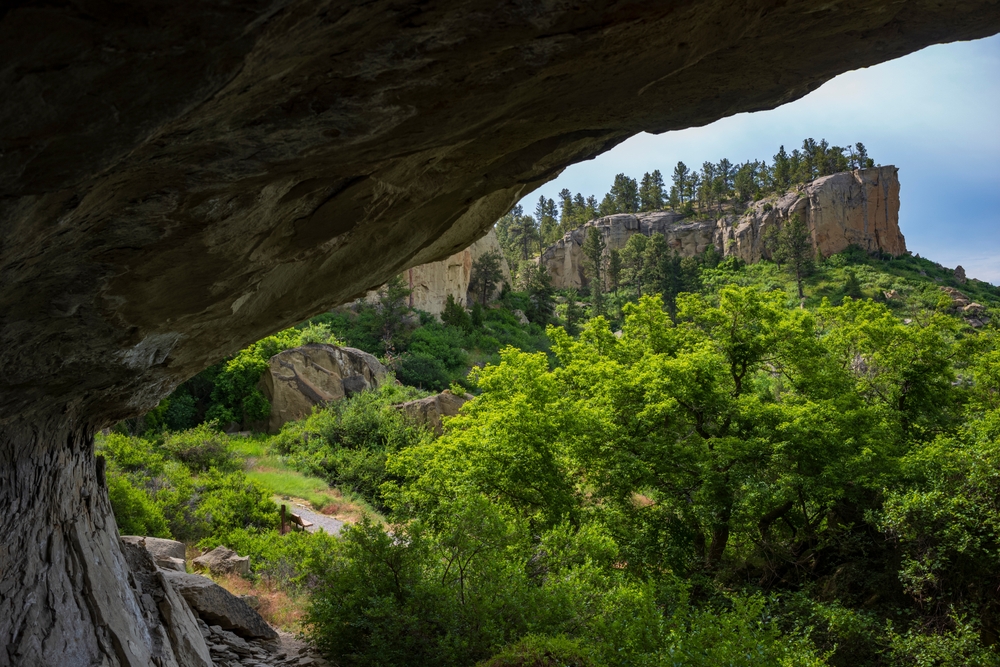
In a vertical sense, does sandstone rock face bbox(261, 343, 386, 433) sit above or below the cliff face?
below

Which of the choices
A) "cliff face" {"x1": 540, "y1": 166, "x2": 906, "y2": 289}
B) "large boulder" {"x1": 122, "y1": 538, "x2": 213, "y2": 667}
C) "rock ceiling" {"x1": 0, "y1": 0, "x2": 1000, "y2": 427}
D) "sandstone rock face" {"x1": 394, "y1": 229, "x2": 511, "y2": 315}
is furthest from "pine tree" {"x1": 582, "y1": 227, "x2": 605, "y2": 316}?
"rock ceiling" {"x1": 0, "y1": 0, "x2": 1000, "y2": 427}

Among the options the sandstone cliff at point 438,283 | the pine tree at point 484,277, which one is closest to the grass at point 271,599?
the sandstone cliff at point 438,283

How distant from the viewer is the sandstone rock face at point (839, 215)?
72.1 meters

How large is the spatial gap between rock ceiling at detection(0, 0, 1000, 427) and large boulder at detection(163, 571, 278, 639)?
14.1ft

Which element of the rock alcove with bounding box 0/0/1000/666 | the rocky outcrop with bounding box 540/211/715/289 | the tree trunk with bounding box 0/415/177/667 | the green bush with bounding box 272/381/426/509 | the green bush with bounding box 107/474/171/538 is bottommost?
the green bush with bounding box 272/381/426/509

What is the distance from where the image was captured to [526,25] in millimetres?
3137

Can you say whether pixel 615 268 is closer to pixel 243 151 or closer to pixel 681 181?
pixel 681 181

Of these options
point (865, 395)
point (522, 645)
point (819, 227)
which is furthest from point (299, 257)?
point (819, 227)

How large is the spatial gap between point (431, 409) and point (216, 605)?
21152 millimetres

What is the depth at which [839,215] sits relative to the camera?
72000 millimetres

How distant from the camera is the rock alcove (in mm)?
2529

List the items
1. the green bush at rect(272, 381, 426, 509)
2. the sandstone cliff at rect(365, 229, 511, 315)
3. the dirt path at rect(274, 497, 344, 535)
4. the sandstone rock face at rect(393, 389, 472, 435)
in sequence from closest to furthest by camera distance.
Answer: the dirt path at rect(274, 497, 344, 535)
the green bush at rect(272, 381, 426, 509)
the sandstone rock face at rect(393, 389, 472, 435)
the sandstone cliff at rect(365, 229, 511, 315)

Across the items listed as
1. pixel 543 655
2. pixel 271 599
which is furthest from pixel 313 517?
pixel 543 655

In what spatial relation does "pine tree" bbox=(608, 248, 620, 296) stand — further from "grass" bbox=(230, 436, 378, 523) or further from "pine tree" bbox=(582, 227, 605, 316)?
"grass" bbox=(230, 436, 378, 523)
